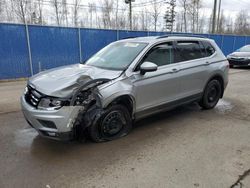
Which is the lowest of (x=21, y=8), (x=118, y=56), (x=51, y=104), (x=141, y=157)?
(x=141, y=157)

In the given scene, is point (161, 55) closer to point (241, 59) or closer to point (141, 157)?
point (141, 157)

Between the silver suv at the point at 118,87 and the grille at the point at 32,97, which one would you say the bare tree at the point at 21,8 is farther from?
the grille at the point at 32,97

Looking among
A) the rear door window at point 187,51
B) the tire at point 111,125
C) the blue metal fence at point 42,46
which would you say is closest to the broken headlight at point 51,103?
the tire at point 111,125

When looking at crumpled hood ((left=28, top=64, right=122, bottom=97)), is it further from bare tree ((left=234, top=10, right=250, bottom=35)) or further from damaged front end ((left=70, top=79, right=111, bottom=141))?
bare tree ((left=234, top=10, right=250, bottom=35))

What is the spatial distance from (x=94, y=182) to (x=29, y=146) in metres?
1.52

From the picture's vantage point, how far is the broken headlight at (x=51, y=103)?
3.32 meters

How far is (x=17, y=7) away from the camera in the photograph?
24406 millimetres

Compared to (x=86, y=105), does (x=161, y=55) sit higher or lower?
higher

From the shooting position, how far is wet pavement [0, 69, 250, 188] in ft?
9.52

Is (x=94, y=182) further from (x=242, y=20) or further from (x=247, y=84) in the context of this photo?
(x=242, y=20)

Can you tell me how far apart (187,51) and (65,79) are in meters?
2.82

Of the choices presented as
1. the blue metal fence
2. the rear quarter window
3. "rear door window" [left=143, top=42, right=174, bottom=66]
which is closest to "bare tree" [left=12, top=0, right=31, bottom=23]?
the blue metal fence

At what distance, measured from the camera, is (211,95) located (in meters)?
5.81

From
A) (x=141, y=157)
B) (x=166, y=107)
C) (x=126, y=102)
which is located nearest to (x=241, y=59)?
(x=166, y=107)
